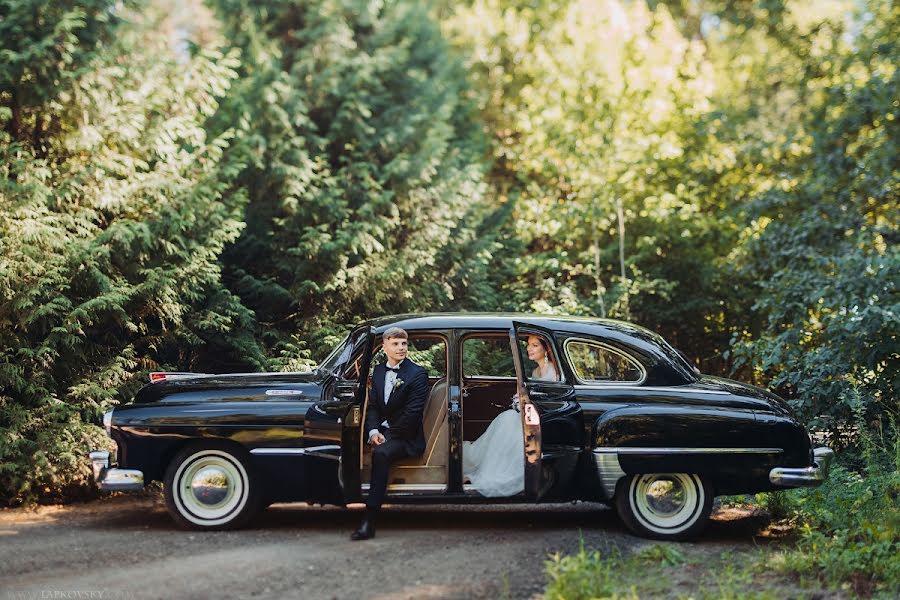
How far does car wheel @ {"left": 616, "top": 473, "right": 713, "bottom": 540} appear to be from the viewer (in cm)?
750

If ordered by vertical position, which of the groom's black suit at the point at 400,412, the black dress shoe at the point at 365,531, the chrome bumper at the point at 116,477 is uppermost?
the groom's black suit at the point at 400,412

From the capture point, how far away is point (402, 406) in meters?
7.50

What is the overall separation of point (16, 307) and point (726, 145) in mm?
14712

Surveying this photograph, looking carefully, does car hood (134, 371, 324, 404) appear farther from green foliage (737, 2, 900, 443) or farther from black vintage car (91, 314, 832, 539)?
green foliage (737, 2, 900, 443)

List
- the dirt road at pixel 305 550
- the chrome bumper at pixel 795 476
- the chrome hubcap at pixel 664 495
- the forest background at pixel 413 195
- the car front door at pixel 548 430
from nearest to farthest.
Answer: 1. the dirt road at pixel 305 550
2. the chrome bumper at pixel 795 476
3. the car front door at pixel 548 430
4. the chrome hubcap at pixel 664 495
5. the forest background at pixel 413 195

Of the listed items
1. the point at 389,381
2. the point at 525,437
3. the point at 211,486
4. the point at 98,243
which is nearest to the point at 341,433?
the point at 389,381

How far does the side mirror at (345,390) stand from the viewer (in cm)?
759

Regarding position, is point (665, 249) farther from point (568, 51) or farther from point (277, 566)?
point (277, 566)

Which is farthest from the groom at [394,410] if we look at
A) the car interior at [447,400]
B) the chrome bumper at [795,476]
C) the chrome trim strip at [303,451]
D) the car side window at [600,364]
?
the chrome bumper at [795,476]

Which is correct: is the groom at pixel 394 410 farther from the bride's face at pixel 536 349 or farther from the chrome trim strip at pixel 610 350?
the chrome trim strip at pixel 610 350

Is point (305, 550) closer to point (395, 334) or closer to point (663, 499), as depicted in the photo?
point (395, 334)

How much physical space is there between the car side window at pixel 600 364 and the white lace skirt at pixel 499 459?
0.66 meters

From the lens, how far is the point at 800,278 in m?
12.9

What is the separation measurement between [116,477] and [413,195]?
9.24 metres
